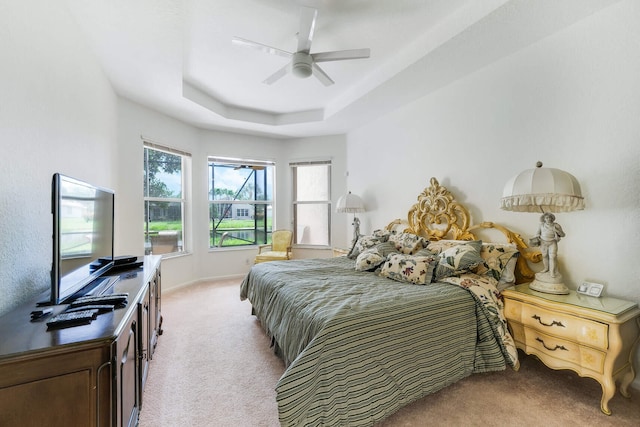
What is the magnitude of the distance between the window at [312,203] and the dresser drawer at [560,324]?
11.4 feet

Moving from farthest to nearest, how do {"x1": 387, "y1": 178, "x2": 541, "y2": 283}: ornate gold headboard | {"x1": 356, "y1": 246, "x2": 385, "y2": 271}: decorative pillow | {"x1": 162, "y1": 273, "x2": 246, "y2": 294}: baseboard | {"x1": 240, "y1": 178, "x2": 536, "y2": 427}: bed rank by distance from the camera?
{"x1": 162, "y1": 273, "x2": 246, "y2": 294}: baseboard
{"x1": 356, "y1": 246, "x2": 385, "y2": 271}: decorative pillow
{"x1": 387, "y1": 178, "x2": 541, "y2": 283}: ornate gold headboard
{"x1": 240, "y1": 178, "x2": 536, "y2": 427}: bed

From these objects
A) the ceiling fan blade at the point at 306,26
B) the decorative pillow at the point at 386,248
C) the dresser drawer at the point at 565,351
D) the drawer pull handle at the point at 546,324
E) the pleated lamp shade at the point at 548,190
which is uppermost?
the ceiling fan blade at the point at 306,26

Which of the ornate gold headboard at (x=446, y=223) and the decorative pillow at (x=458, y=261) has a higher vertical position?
the ornate gold headboard at (x=446, y=223)

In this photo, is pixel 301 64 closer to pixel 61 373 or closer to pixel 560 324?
pixel 61 373

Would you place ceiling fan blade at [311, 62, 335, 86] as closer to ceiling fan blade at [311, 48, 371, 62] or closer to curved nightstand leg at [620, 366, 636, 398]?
ceiling fan blade at [311, 48, 371, 62]

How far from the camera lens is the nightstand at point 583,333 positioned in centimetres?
162

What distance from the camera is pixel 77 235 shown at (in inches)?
57.1

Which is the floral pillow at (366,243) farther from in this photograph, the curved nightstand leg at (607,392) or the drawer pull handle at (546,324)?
the curved nightstand leg at (607,392)

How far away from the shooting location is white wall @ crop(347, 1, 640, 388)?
74.4 inches

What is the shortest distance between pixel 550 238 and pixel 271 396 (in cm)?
230

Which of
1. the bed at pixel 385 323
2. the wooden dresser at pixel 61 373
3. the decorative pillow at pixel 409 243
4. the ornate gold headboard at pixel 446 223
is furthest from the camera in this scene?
the decorative pillow at pixel 409 243

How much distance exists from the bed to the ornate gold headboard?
1 cm

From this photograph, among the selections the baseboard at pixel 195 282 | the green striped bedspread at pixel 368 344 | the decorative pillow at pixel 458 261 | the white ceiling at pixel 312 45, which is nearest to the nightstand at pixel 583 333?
the green striped bedspread at pixel 368 344

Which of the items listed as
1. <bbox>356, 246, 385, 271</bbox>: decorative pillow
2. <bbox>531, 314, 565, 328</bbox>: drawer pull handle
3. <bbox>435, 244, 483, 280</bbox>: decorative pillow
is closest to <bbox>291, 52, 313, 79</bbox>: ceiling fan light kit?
<bbox>356, 246, 385, 271</bbox>: decorative pillow
